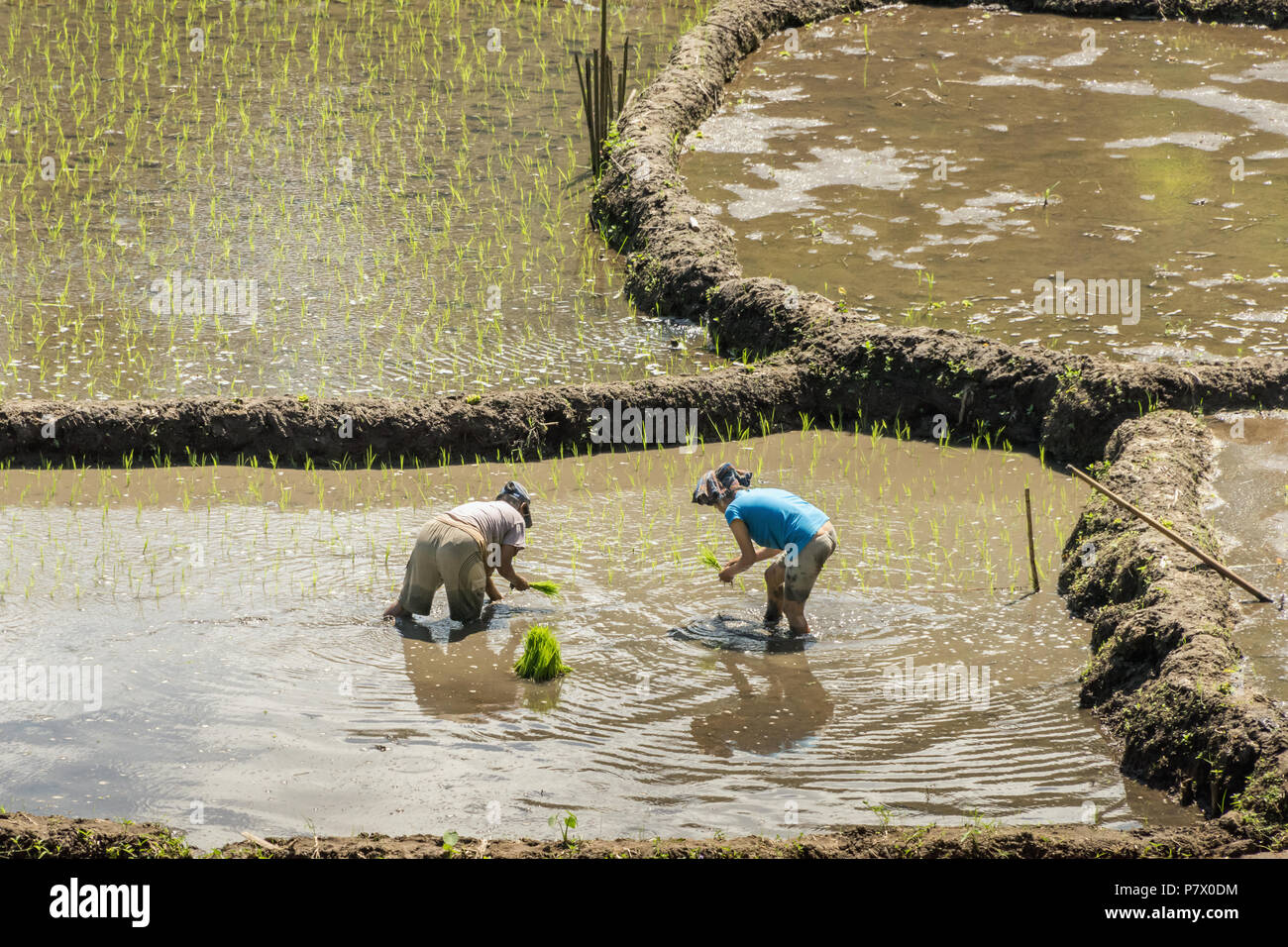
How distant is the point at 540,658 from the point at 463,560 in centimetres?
81

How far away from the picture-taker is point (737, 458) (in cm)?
885

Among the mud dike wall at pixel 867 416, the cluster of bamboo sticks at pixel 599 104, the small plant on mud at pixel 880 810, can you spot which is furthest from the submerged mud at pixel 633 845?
the cluster of bamboo sticks at pixel 599 104

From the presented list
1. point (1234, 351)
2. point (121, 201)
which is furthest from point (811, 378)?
point (121, 201)

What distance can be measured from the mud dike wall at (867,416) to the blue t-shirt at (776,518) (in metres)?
1.37

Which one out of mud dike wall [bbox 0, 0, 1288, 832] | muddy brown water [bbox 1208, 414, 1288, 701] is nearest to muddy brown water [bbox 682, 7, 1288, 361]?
mud dike wall [bbox 0, 0, 1288, 832]

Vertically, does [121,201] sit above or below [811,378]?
above

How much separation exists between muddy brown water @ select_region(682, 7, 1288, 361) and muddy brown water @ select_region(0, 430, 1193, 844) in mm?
2049

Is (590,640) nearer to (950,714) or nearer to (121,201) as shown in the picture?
(950,714)

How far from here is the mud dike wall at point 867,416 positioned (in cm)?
605

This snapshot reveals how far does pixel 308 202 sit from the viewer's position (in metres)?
11.8

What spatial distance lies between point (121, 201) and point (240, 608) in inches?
242

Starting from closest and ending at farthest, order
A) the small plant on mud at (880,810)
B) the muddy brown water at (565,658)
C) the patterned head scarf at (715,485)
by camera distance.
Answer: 1. the small plant on mud at (880,810)
2. the muddy brown water at (565,658)
3. the patterned head scarf at (715,485)

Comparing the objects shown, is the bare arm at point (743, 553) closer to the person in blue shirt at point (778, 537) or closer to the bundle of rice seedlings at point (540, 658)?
the person in blue shirt at point (778, 537)

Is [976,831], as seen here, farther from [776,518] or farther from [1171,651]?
[776,518]
